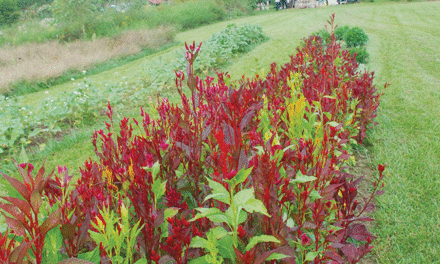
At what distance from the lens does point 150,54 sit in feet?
42.6

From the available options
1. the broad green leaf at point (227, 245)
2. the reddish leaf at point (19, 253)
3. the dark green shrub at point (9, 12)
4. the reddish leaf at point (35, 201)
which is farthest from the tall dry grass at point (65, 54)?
the dark green shrub at point (9, 12)

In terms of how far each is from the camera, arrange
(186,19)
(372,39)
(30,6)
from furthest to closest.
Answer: (30,6)
(186,19)
(372,39)

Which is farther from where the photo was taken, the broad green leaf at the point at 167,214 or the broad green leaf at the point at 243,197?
the broad green leaf at the point at 167,214

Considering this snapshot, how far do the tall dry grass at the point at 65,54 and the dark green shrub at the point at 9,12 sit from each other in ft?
38.9

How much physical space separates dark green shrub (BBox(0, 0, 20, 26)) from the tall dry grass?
11.8 m

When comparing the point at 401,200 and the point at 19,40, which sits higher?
the point at 19,40

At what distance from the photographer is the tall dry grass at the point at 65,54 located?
30.3 ft

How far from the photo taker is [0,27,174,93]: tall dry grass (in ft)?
30.3

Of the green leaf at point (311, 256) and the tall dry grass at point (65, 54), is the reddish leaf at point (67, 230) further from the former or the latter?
the tall dry grass at point (65, 54)

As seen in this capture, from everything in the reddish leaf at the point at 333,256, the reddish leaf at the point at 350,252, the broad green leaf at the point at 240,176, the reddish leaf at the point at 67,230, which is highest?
the broad green leaf at the point at 240,176

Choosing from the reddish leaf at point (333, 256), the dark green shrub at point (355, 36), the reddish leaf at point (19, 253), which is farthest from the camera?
the dark green shrub at point (355, 36)

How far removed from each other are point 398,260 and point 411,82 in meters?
5.02

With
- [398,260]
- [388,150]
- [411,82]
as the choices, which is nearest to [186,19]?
[411,82]

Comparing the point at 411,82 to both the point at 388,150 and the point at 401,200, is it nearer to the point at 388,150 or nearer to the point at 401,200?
the point at 388,150
